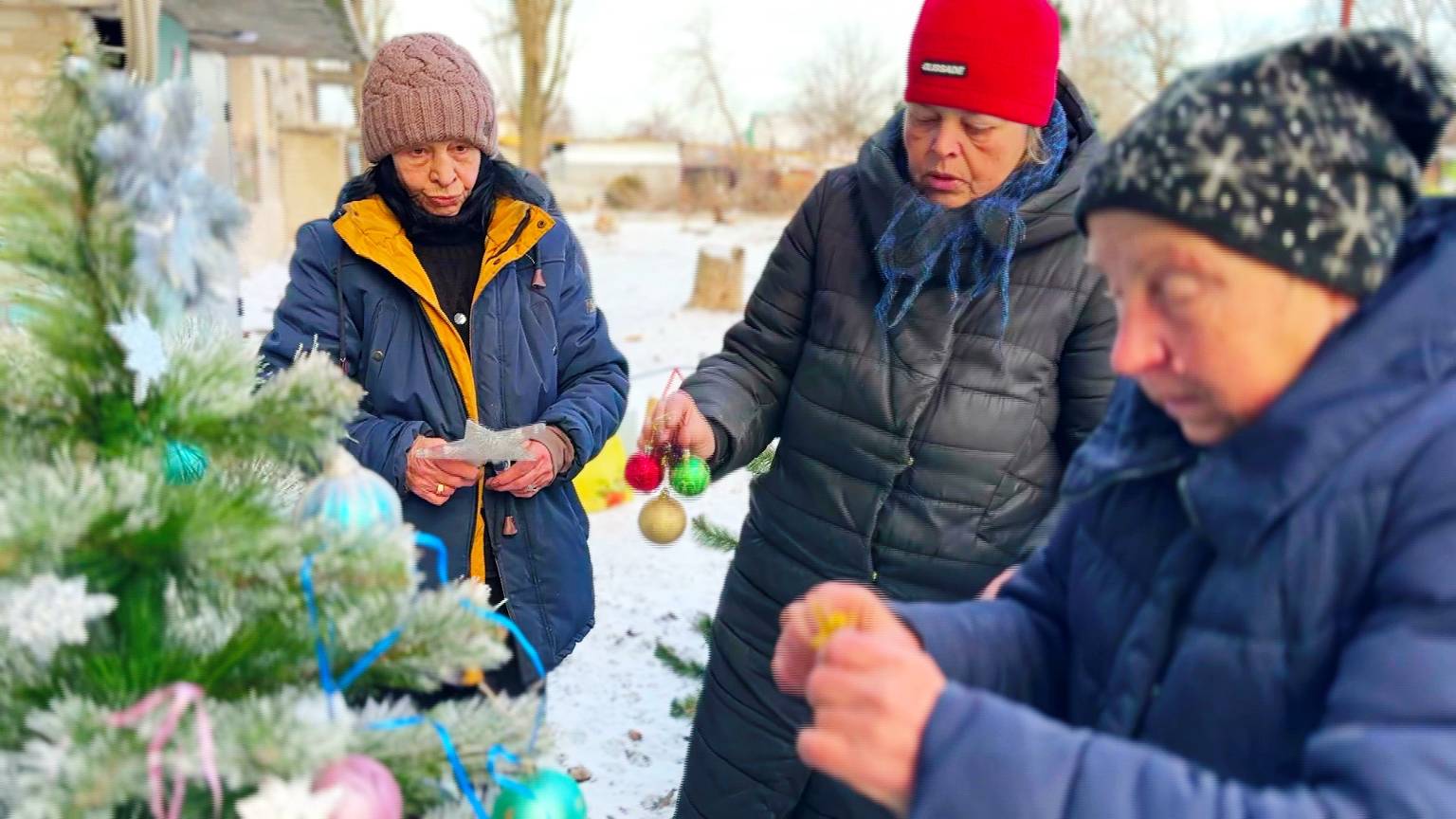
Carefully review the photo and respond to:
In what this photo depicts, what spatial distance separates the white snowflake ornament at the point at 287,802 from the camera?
2.80ft

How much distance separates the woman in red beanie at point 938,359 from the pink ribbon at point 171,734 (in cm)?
124

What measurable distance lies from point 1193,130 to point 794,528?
1.35 metres

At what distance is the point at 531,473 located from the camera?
2.23m

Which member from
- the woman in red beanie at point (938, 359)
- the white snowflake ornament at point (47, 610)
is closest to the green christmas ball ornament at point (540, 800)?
the white snowflake ornament at point (47, 610)

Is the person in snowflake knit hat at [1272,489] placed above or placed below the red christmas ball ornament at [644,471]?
above

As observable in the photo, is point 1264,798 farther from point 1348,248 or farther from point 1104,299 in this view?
point 1104,299

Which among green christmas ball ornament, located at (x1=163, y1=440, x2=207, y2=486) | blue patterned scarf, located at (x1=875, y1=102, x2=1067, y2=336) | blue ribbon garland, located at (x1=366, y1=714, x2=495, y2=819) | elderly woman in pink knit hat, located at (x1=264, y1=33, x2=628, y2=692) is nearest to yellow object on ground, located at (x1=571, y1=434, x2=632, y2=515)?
elderly woman in pink knit hat, located at (x1=264, y1=33, x2=628, y2=692)

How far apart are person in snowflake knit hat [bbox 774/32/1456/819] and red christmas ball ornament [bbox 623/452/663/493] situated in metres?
1.35

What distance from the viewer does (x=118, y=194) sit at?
913 mm

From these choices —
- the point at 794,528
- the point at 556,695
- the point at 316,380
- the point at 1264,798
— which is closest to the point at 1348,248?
the point at 1264,798

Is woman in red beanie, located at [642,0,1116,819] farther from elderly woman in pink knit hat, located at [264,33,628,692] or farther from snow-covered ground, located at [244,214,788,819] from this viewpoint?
snow-covered ground, located at [244,214,788,819]

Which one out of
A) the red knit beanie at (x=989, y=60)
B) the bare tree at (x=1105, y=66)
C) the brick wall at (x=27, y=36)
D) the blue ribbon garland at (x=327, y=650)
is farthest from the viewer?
the bare tree at (x=1105, y=66)

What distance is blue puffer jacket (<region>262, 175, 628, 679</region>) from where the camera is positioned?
2.23 m

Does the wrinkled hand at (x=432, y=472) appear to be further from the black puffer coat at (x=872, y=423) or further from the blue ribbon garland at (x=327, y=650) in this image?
the blue ribbon garland at (x=327, y=650)
